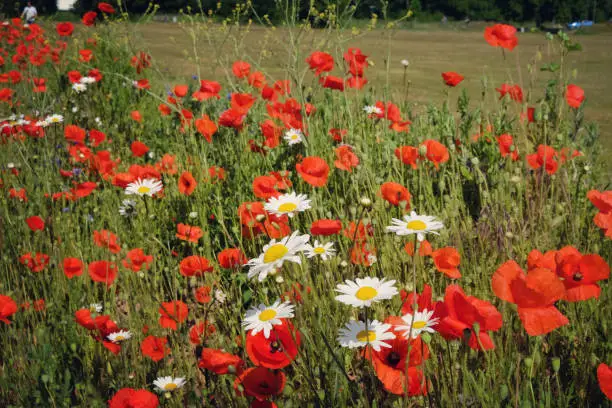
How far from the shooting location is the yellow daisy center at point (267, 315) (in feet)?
3.40

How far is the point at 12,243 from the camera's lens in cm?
220

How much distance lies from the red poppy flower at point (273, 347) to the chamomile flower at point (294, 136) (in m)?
1.52

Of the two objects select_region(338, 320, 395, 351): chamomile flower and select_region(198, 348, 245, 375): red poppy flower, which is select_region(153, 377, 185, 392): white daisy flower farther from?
select_region(338, 320, 395, 351): chamomile flower

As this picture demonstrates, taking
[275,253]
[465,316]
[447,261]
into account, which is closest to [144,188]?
[275,253]

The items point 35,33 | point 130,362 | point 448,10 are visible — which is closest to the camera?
point 130,362

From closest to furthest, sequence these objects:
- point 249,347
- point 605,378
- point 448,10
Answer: point 605,378
point 249,347
point 448,10

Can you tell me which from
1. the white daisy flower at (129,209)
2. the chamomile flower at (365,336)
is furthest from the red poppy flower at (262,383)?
the white daisy flower at (129,209)

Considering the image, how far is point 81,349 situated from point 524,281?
137 centimetres

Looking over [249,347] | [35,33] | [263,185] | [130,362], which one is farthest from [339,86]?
[35,33]

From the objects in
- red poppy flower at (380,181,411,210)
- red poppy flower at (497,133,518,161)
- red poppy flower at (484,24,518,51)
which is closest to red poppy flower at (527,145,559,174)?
red poppy flower at (497,133,518,161)

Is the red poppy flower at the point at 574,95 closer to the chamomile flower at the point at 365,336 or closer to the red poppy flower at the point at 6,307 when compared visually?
the chamomile flower at the point at 365,336

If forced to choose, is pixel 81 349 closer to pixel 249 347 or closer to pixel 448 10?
pixel 249 347

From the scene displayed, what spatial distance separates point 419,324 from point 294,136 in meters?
1.68

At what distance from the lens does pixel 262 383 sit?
1038 millimetres
